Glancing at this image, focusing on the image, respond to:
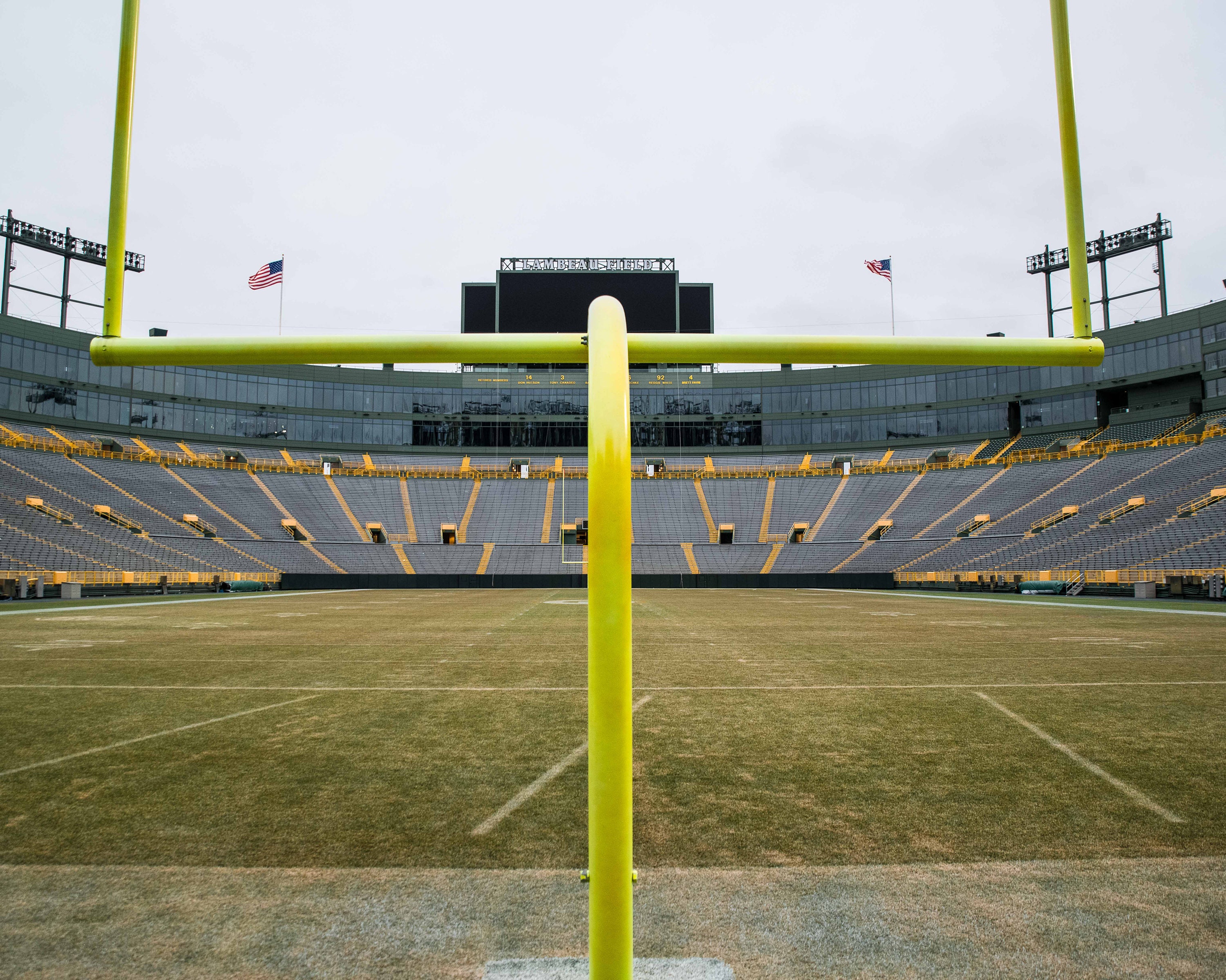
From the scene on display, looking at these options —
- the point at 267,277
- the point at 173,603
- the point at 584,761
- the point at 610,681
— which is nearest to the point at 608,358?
the point at 610,681

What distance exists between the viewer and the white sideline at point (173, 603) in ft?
68.3

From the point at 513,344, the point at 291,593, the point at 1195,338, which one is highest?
the point at 1195,338

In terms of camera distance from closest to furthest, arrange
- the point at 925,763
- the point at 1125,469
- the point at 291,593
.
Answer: the point at 925,763 → the point at 291,593 → the point at 1125,469

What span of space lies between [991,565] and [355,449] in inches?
1805

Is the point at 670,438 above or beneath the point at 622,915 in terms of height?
above

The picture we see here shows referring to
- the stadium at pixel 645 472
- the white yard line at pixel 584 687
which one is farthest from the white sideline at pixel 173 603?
the white yard line at pixel 584 687

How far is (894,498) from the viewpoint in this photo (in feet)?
171

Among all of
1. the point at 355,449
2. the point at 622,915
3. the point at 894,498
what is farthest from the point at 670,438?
the point at 622,915

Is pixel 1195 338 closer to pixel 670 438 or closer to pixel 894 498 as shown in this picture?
pixel 894 498

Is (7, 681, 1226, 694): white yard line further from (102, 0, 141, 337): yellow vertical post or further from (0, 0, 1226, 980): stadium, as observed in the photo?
(102, 0, 141, 337): yellow vertical post

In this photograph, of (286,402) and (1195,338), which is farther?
(286,402)

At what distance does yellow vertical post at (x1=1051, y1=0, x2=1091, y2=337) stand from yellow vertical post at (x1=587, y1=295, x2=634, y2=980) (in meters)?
2.44

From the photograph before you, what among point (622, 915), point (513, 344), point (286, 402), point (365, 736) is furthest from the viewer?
point (286, 402)

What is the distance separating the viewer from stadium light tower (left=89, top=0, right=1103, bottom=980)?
163cm
